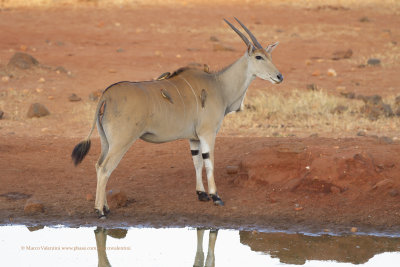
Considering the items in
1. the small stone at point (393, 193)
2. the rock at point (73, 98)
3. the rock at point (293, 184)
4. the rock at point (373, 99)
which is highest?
the rock at point (73, 98)

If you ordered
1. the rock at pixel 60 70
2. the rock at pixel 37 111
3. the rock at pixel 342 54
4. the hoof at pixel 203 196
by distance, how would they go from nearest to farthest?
1. the hoof at pixel 203 196
2. the rock at pixel 37 111
3. the rock at pixel 60 70
4. the rock at pixel 342 54

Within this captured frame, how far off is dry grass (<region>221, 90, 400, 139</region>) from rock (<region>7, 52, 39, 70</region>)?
16.9 ft

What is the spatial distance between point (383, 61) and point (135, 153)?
32.4 feet

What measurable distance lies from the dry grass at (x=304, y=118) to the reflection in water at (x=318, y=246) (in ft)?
14.2

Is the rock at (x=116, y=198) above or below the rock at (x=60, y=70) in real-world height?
below

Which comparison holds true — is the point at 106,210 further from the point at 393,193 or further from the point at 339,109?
the point at 339,109

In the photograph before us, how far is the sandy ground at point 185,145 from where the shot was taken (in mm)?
7957

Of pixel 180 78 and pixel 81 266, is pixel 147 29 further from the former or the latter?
pixel 81 266

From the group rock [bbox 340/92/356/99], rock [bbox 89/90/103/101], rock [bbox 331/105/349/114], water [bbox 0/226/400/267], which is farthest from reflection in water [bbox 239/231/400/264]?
rock [bbox 340/92/356/99]

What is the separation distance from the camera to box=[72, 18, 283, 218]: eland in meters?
7.40

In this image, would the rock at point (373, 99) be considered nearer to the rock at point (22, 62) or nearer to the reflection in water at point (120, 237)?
the reflection in water at point (120, 237)

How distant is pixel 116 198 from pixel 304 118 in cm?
538

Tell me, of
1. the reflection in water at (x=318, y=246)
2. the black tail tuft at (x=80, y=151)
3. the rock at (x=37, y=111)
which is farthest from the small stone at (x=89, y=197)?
the rock at (x=37, y=111)

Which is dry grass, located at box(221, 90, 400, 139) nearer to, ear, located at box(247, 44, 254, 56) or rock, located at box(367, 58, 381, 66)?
ear, located at box(247, 44, 254, 56)
